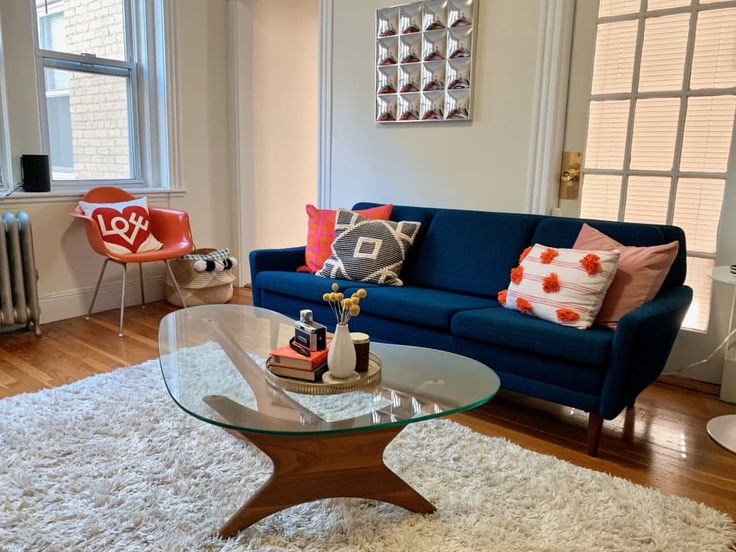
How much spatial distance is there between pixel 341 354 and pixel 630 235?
1.61 m

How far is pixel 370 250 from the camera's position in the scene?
3086 mm

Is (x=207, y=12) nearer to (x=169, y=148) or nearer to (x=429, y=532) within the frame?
(x=169, y=148)

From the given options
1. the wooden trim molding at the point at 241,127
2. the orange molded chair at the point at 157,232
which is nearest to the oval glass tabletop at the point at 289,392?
the orange molded chair at the point at 157,232

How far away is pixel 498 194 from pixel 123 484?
2486mm

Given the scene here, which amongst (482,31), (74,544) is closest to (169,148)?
(482,31)

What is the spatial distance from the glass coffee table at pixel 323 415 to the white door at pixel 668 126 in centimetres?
169

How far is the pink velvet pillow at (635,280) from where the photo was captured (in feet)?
7.48

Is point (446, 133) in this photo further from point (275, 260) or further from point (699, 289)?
point (699, 289)

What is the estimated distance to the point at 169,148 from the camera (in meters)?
4.28

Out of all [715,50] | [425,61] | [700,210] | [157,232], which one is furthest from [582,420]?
[157,232]

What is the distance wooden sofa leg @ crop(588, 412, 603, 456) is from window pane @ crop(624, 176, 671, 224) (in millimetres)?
1321

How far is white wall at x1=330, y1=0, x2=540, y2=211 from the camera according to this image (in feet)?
10.7

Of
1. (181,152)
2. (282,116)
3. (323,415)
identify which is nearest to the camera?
(323,415)

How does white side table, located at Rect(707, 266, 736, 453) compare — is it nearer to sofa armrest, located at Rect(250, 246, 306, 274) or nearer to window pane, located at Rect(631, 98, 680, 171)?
window pane, located at Rect(631, 98, 680, 171)
